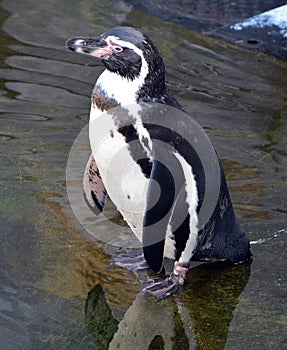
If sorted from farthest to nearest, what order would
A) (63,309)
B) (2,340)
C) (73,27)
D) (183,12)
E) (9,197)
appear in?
(183,12) < (73,27) < (9,197) < (63,309) < (2,340)

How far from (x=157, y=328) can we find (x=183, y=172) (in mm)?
537

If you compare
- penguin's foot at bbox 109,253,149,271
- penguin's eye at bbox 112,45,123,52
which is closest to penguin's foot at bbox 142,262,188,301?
penguin's foot at bbox 109,253,149,271

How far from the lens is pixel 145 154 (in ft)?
8.92

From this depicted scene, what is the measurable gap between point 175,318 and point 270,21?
12.6 feet

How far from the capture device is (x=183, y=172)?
2.74 metres

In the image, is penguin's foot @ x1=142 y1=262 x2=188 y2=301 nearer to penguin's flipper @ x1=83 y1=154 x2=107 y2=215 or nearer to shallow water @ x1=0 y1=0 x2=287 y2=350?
shallow water @ x1=0 y1=0 x2=287 y2=350

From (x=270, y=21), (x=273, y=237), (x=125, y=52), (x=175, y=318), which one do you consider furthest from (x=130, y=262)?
(x=270, y=21)

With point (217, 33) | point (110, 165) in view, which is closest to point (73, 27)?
point (217, 33)

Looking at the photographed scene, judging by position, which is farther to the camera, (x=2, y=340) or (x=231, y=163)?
(x=231, y=163)

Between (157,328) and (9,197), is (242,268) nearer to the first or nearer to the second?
(157,328)

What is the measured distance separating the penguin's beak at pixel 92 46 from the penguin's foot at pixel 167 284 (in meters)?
0.79

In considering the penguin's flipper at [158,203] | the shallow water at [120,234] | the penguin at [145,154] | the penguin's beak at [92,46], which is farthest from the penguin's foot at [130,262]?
the penguin's beak at [92,46]

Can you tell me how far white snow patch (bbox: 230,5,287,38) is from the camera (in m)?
5.95

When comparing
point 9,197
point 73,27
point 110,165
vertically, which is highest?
point 110,165
